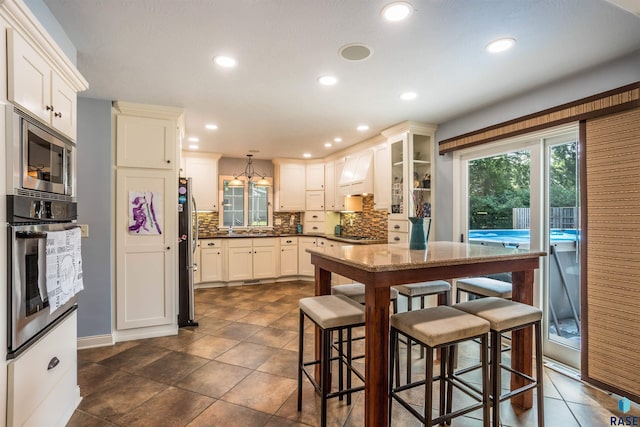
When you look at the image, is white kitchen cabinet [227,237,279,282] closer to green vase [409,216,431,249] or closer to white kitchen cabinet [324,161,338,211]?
white kitchen cabinet [324,161,338,211]

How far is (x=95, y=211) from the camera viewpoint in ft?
10.1

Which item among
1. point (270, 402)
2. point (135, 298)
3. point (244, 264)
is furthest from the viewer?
point (244, 264)

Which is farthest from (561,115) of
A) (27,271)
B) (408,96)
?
(27,271)

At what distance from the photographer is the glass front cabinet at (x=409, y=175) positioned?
12.7 feet

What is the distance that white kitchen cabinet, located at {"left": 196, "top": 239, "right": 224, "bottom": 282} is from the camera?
540cm

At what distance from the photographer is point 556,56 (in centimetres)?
226

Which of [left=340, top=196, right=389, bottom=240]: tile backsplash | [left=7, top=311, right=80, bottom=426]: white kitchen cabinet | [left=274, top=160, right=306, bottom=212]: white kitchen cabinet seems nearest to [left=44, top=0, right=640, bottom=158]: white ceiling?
[left=7, top=311, right=80, bottom=426]: white kitchen cabinet

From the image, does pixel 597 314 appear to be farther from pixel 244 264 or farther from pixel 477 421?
pixel 244 264

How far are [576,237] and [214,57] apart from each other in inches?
126

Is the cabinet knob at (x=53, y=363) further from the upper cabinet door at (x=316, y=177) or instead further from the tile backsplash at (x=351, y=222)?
the upper cabinet door at (x=316, y=177)

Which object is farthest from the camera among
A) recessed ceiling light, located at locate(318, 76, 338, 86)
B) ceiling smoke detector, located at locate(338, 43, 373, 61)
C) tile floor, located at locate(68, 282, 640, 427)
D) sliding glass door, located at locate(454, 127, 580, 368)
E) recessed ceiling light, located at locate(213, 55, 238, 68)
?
sliding glass door, located at locate(454, 127, 580, 368)

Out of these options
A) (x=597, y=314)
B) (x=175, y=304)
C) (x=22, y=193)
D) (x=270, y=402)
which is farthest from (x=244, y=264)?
(x=597, y=314)

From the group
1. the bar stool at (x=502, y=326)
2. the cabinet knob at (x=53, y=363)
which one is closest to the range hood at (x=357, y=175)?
the bar stool at (x=502, y=326)

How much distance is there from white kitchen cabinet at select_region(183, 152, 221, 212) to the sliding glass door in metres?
→ 4.27
